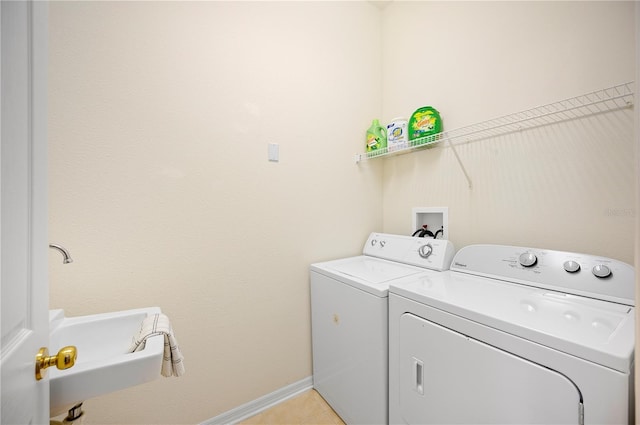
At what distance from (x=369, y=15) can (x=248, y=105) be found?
1425mm

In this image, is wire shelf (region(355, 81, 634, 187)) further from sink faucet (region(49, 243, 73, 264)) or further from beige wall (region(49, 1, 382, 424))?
sink faucet (region(49, 243, 73, 264))

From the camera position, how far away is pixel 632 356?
617mm

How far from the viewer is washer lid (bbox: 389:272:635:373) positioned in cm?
67

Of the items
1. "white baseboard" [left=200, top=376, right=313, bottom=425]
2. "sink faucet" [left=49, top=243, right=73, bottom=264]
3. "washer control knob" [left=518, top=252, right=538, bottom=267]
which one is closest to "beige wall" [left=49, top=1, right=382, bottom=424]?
"white baseboard" [left=200, top=376, right=313, bottom=425]

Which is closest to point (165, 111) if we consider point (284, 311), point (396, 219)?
point (284, 311)

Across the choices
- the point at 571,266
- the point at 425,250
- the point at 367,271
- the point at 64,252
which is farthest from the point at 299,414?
the point at 571,266

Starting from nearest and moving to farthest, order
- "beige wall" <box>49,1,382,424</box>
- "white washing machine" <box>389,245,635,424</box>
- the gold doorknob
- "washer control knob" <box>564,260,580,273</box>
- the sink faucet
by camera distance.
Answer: the gold doorknob → "white washing machine" <box>389,245,635,424</box> → the sink faucet → "washer control knob" <box>564,260,580,273</box> → "beige wall" <box>49,1,382,424</box>

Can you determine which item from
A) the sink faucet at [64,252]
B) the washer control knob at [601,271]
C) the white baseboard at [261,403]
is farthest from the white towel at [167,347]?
the washer control knob at [601,271]

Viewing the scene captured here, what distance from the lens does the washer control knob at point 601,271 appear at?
0.98 m

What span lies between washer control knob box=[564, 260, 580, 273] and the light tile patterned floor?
1461 millimetres

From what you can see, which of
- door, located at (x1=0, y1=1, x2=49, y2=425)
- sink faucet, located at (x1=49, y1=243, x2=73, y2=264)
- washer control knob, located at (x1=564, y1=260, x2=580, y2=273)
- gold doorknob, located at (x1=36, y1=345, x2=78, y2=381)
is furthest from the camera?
washer control knob, located at (x1=564, y1=260, x2=580, y2=273)

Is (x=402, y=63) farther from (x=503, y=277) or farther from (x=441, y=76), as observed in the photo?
(x=503, y=277)

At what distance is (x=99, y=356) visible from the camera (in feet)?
3.32

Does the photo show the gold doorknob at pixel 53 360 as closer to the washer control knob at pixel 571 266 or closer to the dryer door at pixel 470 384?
the dryer door at pixel 470 384
